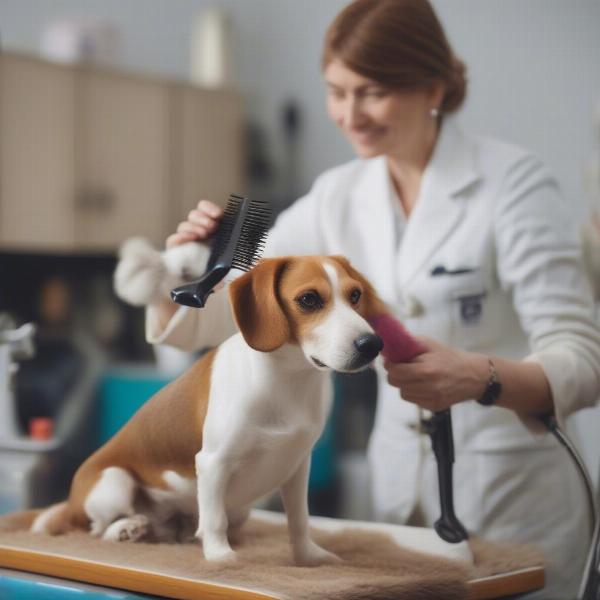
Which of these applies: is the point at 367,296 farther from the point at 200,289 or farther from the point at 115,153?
the point at 115,153

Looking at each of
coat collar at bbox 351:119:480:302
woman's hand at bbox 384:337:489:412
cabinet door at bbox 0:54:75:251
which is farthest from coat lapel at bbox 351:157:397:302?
cabinet door at bbox 0:54:75:251

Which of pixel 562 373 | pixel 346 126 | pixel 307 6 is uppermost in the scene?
pixel 307 6

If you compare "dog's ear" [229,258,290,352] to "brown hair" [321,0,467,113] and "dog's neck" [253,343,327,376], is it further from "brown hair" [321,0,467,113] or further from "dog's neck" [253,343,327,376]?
"brown hair" [321,0,467,113]

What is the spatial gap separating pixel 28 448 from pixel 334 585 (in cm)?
91

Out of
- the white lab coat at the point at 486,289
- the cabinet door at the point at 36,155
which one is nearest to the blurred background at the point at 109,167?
the cabinet door at the point at 36,155

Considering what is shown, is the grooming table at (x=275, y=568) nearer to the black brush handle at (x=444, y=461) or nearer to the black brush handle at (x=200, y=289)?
the black brush handle at (x=444, y=461)

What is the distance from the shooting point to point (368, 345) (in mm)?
550

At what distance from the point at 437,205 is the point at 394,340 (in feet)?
0.69

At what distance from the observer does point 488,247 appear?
825 mm

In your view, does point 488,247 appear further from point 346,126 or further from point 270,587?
point 270,587

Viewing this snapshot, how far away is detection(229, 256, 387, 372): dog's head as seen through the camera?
57 centimetres

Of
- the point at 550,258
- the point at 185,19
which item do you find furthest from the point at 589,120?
the point at 185,19

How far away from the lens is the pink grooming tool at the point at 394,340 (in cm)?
65

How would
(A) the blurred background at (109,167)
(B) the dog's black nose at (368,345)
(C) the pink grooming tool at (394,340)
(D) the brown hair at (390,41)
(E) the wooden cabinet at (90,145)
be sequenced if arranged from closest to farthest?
(B) the dog's black nose at (368,345)
(C) the pink grooming tool at (394,340)
(D) the brown hair at (390,41)
(A) the blurred background at (109,167)
(E) the wooden cabinet at (90,145)
